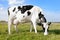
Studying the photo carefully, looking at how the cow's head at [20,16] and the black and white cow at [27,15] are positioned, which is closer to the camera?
the black and white cow at [27,15]

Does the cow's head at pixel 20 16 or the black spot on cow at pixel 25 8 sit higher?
the black spot on cow at pixel 25 8

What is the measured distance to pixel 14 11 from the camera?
19781 mm

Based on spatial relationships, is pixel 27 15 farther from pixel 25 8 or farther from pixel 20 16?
pixel 20 16

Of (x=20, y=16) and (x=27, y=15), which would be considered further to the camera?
(x=20, y=16)

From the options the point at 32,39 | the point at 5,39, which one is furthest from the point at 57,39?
the point at 5,39

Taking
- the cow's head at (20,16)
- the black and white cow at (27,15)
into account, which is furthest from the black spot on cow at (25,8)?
the cow's head at (20,16)

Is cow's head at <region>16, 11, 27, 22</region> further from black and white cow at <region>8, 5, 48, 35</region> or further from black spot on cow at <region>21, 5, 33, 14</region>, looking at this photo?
black spot on cow at <region>21, 5, 33, 14</region>

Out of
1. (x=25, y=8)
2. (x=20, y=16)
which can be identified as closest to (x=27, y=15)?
(x=25, y=8)

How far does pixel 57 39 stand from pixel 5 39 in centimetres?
381

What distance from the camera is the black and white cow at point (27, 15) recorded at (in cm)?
1847

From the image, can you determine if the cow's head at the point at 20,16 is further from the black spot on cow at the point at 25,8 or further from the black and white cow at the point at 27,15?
the black spot on cow at the point at 25,8

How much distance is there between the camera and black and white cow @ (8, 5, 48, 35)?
18.5m

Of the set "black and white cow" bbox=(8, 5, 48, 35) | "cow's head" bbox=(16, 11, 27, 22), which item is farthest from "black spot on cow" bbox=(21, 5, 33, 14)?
"cow's head" bbox=(16, 11, 27, 22)

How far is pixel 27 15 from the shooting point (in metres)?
19.0
